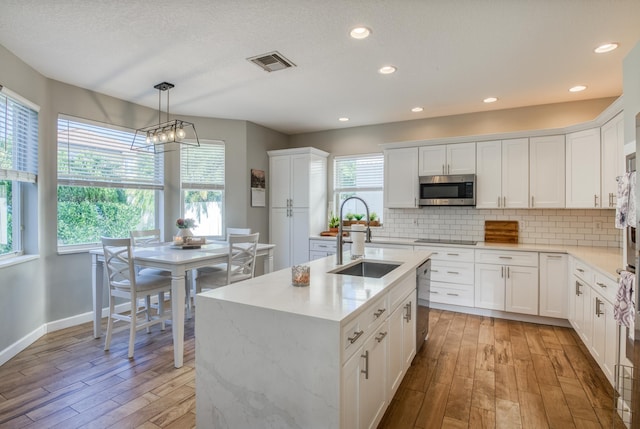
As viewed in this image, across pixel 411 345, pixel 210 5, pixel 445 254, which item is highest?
pixel 210 5

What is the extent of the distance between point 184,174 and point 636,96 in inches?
187

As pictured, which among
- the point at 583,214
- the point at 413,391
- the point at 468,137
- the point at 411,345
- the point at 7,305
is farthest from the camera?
the point at 468,137

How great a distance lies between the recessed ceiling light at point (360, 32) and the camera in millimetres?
2482

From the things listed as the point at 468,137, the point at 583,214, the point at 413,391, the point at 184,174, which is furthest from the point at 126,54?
the point at 583,214

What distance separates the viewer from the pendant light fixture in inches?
134

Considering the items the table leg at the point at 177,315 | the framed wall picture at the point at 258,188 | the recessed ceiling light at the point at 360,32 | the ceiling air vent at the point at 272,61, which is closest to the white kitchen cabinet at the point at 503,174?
the recessed ceiling light at the point at 360,32

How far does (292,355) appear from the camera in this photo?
145 cm

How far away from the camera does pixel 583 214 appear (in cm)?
404

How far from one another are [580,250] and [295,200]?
369 cm

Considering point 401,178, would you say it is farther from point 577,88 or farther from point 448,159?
point 577,88

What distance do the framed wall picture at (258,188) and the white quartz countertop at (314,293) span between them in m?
3.09

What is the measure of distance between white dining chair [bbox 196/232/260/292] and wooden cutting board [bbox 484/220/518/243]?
10.2 ft

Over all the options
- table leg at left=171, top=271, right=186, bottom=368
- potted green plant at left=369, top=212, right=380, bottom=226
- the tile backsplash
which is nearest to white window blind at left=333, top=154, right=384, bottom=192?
potted green plant at left=369, top=212, right=380, bottom=226

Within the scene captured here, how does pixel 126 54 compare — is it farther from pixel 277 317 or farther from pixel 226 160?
pixel 277 317
